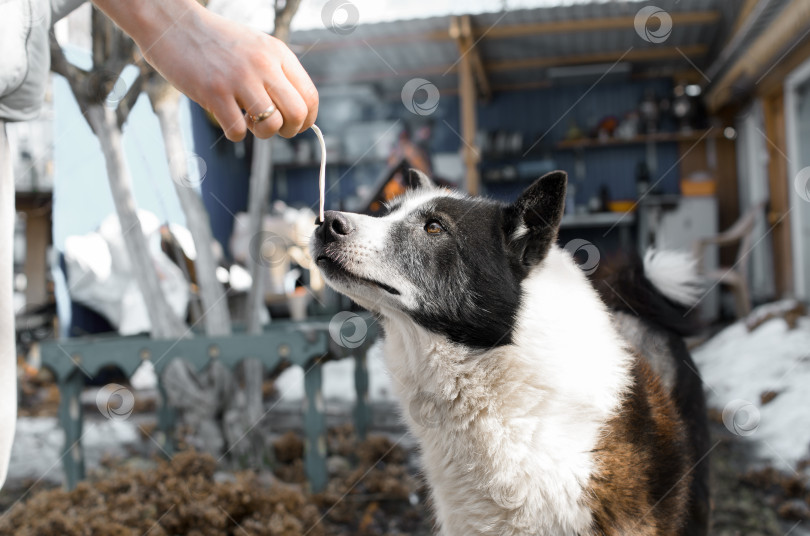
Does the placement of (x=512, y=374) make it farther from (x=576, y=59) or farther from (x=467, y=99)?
(x=576, y=59)

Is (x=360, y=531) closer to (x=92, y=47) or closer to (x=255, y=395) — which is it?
(x=255, y=395)

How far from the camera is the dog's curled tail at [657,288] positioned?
1.78 metres

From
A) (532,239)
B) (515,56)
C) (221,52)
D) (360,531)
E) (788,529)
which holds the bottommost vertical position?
(360,531)

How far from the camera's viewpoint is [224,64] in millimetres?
875

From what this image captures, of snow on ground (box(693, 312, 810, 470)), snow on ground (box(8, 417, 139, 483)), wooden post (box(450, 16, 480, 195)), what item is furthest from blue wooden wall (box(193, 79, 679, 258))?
snow on ground (box(8, 417, 139, 483))

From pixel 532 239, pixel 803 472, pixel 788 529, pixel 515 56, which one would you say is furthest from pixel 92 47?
pixel 515 56

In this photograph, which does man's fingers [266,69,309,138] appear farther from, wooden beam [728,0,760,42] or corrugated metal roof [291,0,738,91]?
wooden beam [728,0,760,42]

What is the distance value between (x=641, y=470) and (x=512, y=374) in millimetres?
347

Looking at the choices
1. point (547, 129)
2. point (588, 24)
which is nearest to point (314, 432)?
point (588, 24)

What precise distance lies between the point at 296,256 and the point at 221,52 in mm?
4499

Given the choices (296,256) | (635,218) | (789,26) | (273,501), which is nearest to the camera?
(273,501)

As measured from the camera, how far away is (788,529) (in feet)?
7.39

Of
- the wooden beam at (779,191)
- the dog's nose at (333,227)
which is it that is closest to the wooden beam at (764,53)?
the wooden beam at (779,191)

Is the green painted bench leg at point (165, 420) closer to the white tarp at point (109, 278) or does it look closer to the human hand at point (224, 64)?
the white tarp at point (109, 278)
